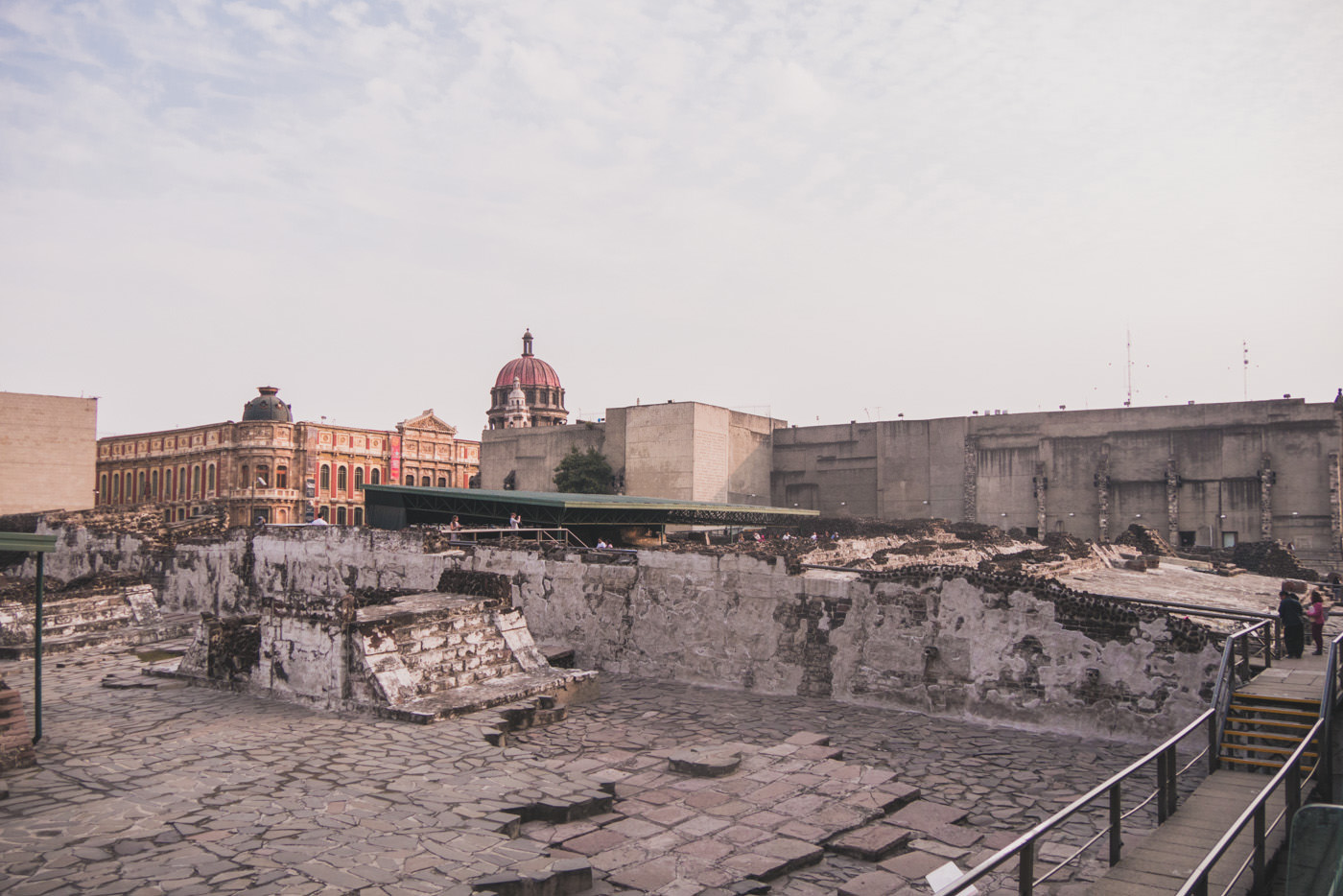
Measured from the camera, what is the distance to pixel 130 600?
18375 mm

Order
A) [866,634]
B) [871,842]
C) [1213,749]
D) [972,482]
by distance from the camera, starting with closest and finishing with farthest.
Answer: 1. [871,842]
2. [1213,749]
3. [866,634]
4. [972,482]

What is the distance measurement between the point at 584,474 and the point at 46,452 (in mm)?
26551

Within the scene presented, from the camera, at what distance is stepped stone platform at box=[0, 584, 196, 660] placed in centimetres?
1542

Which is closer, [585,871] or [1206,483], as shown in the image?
[585,871]

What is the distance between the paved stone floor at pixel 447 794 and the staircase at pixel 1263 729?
1.40 m

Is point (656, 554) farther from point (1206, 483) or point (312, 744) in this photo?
point (1206, 483)

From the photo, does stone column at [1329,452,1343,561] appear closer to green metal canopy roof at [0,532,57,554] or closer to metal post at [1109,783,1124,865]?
metal post at [1109,783,1124,865]

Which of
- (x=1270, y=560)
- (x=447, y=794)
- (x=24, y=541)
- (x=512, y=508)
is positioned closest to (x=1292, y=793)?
(x=447, y=794)

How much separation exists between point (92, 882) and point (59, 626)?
1337cm

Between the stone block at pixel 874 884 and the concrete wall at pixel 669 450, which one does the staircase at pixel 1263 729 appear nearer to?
the stone block at pixel 874 884

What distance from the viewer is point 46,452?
4212 cm

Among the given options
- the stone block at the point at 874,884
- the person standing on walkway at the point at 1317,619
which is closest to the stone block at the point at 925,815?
the stone block at the point at 874,884

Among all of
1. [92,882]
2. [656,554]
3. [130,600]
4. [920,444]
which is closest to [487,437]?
[920,444]

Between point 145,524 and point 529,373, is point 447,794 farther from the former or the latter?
point 529,373
